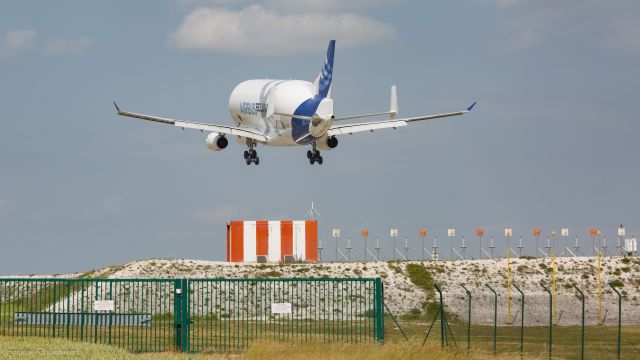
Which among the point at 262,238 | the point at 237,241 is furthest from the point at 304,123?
the point at 237,241

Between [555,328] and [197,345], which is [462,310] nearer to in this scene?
[555,328]

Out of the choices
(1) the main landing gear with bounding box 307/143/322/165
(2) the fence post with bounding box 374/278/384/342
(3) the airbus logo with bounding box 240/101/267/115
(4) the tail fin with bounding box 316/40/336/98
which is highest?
(4) the tail fin with bounding box 316/40/336/98

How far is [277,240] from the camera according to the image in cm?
9075

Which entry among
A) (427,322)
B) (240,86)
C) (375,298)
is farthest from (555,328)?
(240,86)

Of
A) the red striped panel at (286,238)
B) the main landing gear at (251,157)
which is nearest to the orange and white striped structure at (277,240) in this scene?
the red striped panel at (286,238)

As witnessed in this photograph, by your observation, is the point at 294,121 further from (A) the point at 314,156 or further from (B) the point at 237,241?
(B) the point at 237,241

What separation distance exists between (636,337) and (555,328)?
8.48 m

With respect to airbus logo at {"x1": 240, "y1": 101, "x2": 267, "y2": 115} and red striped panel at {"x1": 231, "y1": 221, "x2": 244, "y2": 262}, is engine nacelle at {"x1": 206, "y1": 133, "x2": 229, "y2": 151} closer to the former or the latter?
airbus logo at {"x1": 240, "y1": 101, "x2": 267, "y2": 115}

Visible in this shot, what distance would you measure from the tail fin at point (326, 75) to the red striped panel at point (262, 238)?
36.1 ft

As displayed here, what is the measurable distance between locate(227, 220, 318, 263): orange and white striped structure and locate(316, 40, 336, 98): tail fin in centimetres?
1032

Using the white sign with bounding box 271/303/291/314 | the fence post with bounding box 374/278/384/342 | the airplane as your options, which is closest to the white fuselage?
the airplane

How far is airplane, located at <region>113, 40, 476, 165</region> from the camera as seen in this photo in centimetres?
8075

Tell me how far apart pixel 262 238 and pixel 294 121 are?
11740 millimetres

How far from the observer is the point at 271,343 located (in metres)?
40.8
